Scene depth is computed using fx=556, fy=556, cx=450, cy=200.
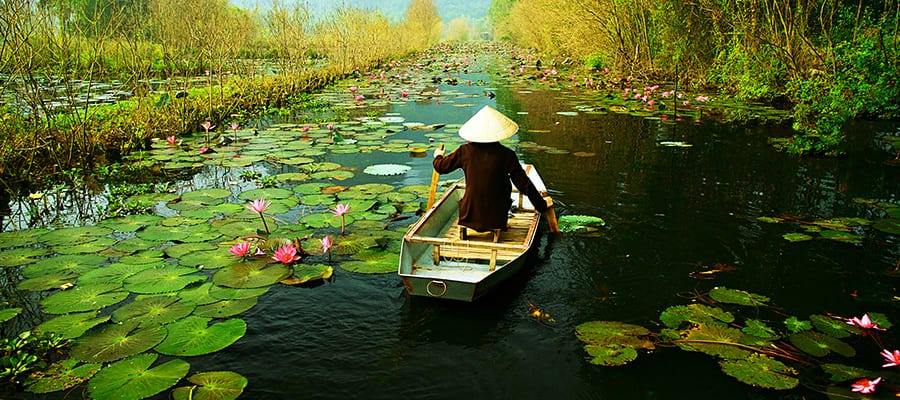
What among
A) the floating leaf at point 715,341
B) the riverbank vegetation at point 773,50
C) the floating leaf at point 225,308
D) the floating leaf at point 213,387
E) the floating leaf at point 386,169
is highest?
the riverbank vegetation at point 773,50

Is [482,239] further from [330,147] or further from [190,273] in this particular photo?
[330,147]

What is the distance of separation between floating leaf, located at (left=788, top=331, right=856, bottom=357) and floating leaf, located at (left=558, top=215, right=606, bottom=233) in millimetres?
1877

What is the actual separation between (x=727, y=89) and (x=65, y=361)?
12683 millimetres

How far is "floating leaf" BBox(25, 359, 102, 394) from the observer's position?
2.48 metres

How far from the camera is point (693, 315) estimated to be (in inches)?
125

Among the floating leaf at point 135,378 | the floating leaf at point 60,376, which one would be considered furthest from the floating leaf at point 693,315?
the floating leaf at point 60,376

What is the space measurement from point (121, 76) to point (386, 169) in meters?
5.11

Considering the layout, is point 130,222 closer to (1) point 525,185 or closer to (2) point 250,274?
(2) point 250,274

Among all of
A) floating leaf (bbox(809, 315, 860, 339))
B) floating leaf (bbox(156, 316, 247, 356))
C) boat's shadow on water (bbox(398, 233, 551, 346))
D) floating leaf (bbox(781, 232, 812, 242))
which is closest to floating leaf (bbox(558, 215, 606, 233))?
boat's shadow on water (bbox(398, 233, 551, 346))

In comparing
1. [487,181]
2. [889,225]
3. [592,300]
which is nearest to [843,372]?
[592,300]

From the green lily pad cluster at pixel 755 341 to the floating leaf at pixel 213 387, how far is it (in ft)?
5.69

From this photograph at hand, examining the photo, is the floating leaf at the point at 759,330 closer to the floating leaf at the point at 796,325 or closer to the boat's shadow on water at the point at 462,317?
the floating leaf at the point at 796,325

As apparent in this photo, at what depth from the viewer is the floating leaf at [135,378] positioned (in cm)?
245

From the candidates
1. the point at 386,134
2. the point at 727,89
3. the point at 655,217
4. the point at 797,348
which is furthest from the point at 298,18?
the point at 797,348
